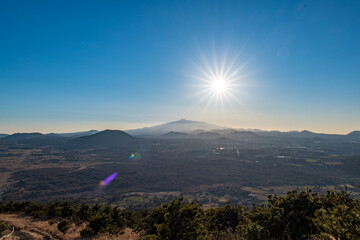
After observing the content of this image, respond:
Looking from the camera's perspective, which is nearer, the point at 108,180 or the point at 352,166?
the point at 108,180

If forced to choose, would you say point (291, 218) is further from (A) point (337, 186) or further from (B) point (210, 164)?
(B) point (210, 164)

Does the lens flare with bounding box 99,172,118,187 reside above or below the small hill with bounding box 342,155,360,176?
below

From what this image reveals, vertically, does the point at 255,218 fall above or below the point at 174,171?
above

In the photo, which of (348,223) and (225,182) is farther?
(225,182)

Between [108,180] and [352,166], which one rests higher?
[352,166]

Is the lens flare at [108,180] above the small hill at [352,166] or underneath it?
underneath

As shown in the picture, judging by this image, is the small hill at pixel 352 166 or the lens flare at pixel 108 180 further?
the small hill at pixel 352 166

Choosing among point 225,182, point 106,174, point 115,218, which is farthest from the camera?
point 106,174

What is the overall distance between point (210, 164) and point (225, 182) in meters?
43.1

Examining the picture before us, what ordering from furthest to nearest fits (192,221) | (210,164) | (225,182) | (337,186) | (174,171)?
(210,164), (174,171), (225,182), (337,186), (192,221)

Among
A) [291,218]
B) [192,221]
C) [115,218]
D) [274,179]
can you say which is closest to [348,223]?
[291,218]

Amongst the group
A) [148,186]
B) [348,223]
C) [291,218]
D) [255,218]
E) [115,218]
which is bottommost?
[148,186]

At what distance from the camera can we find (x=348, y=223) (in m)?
4.55

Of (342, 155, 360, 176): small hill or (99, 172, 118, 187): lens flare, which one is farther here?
(342, 155, 360, 176): small hill
